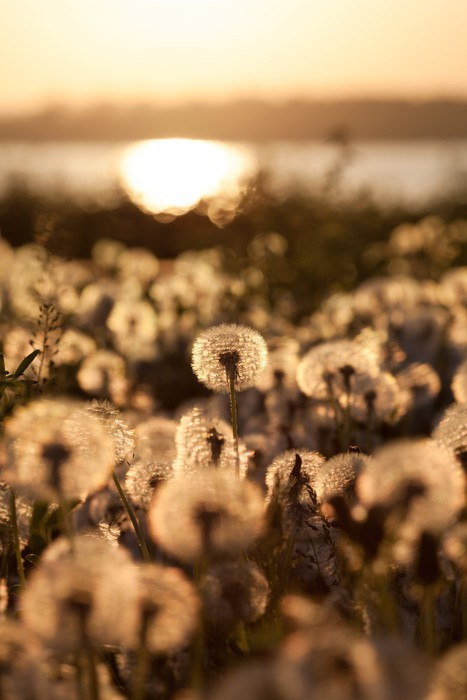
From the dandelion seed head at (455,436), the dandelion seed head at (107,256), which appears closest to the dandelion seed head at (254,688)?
the dandelion seed head at (455,436)

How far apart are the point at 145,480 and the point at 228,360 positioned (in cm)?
35

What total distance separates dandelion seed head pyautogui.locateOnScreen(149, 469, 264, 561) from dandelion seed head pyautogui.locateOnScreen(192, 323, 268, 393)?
932 millimetres

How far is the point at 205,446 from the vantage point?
2.52 metres

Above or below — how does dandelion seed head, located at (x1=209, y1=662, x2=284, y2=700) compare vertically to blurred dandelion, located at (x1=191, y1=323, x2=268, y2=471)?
below

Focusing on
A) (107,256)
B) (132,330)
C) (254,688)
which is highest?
(107,256)

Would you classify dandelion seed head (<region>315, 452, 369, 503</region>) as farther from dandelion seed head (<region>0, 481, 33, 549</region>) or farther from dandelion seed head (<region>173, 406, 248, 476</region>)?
dandelion seed head (<region>0, 481, 33, 549</region>)

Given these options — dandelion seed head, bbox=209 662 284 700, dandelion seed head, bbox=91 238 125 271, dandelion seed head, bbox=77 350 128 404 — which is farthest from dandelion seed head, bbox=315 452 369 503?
dandelion seed head, bbox=91 238 125 271

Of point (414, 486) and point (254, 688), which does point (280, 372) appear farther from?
point (254, 688)

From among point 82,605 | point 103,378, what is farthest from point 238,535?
point 103,378

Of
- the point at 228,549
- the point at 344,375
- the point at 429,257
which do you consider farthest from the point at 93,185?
the point at 228,549

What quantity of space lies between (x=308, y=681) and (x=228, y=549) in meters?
0.43

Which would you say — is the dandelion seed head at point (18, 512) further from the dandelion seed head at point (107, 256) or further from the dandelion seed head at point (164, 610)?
the dandelion seed head at point (107, 256)

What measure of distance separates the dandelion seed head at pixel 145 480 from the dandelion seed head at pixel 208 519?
0.92 m

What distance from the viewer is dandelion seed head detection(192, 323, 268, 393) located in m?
2.65
